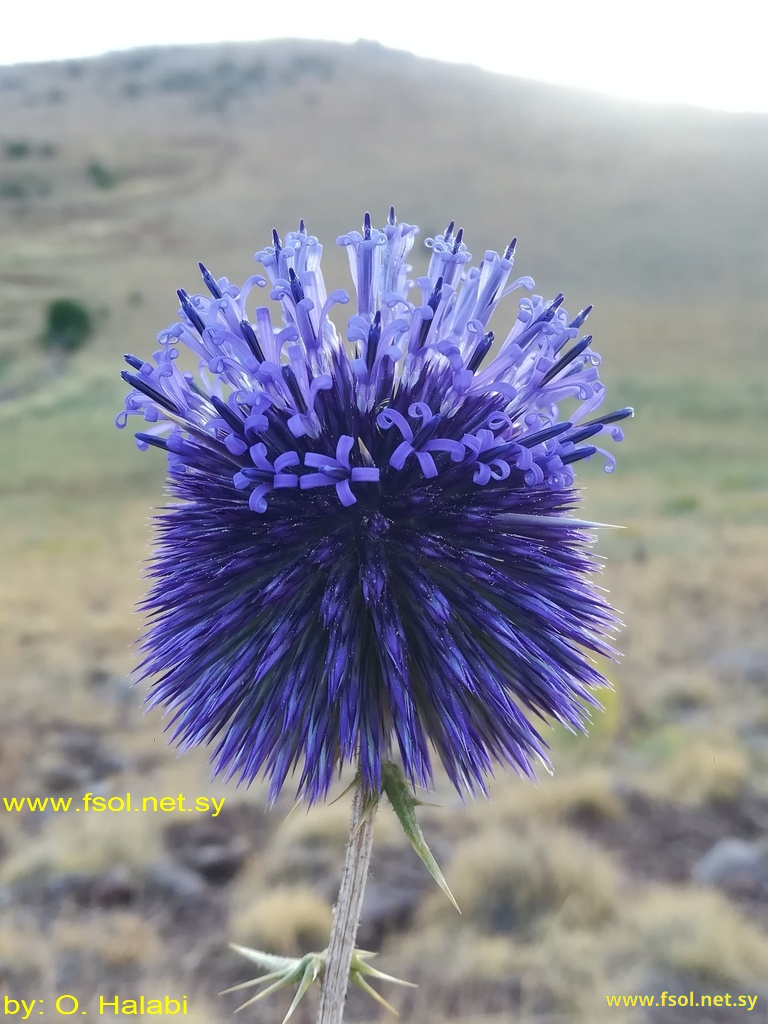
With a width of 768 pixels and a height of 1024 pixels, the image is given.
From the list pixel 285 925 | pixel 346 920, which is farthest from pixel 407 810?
pixel 285 925

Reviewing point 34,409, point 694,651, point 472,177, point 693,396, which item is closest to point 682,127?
point 472,177

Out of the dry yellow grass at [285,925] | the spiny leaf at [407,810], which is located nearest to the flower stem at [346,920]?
the spiny leaf at [407,810]

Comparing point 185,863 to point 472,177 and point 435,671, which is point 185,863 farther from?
point 472,177

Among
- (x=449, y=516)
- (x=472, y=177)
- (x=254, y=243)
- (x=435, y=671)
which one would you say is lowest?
(x=435, y=671)

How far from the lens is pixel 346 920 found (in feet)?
4.99

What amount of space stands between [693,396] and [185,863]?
27232mm

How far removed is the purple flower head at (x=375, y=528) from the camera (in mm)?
1634

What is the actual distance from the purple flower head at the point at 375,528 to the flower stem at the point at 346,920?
12 centimetres

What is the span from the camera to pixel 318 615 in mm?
1723

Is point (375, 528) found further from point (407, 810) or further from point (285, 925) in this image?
point (285, 925)

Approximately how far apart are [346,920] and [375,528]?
767 mm

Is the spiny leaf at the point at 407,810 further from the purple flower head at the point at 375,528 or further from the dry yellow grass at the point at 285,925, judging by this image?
the dry yellow grass at the point at 285,925

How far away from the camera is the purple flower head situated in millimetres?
1634

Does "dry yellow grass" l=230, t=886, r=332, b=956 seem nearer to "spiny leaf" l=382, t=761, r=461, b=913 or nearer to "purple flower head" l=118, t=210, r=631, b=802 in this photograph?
"purple flower head" l=118, t=210, r=631, b=802
